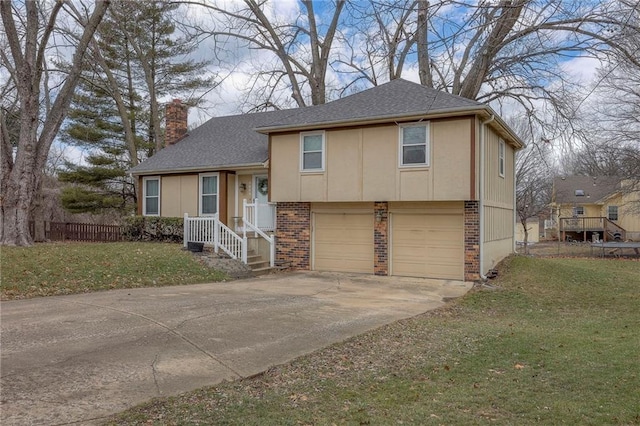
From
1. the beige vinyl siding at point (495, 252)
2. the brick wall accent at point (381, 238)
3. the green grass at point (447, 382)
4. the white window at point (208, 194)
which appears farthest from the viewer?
the white window at point (208, 194)

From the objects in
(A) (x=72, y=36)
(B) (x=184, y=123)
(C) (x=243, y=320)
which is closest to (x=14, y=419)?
(C) (x=243, y=320)

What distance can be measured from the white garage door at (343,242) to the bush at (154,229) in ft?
17.2

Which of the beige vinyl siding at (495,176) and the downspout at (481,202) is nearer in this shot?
the downspout at (481,202)

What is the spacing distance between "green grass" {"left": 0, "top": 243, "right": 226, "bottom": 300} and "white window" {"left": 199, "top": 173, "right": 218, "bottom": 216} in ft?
10.4

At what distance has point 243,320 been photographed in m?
7.04

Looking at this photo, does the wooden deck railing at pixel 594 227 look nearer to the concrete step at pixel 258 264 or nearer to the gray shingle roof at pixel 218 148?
the gray shingle roof at pixel 218 148

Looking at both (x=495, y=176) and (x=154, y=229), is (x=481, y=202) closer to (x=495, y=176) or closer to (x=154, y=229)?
(x=495, y=176)

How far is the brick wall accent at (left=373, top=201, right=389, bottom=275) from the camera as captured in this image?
1310 centimetres

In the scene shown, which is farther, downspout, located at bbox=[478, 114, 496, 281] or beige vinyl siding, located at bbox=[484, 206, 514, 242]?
beige vinyl siding, located at bbox=[484, 206, 514, 242]

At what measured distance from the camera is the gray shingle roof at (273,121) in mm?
12430

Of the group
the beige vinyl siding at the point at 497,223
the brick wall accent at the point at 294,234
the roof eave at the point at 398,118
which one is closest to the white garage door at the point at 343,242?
the brick wall accent at the point at 294,234

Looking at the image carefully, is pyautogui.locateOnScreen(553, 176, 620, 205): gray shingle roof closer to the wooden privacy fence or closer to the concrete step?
the concrete step

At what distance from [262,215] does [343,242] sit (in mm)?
2849

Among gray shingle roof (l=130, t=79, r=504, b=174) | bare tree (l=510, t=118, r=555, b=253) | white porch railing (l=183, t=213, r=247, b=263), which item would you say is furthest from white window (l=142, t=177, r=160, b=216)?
bare tree (l=510, t=118, r=555, b=253)
